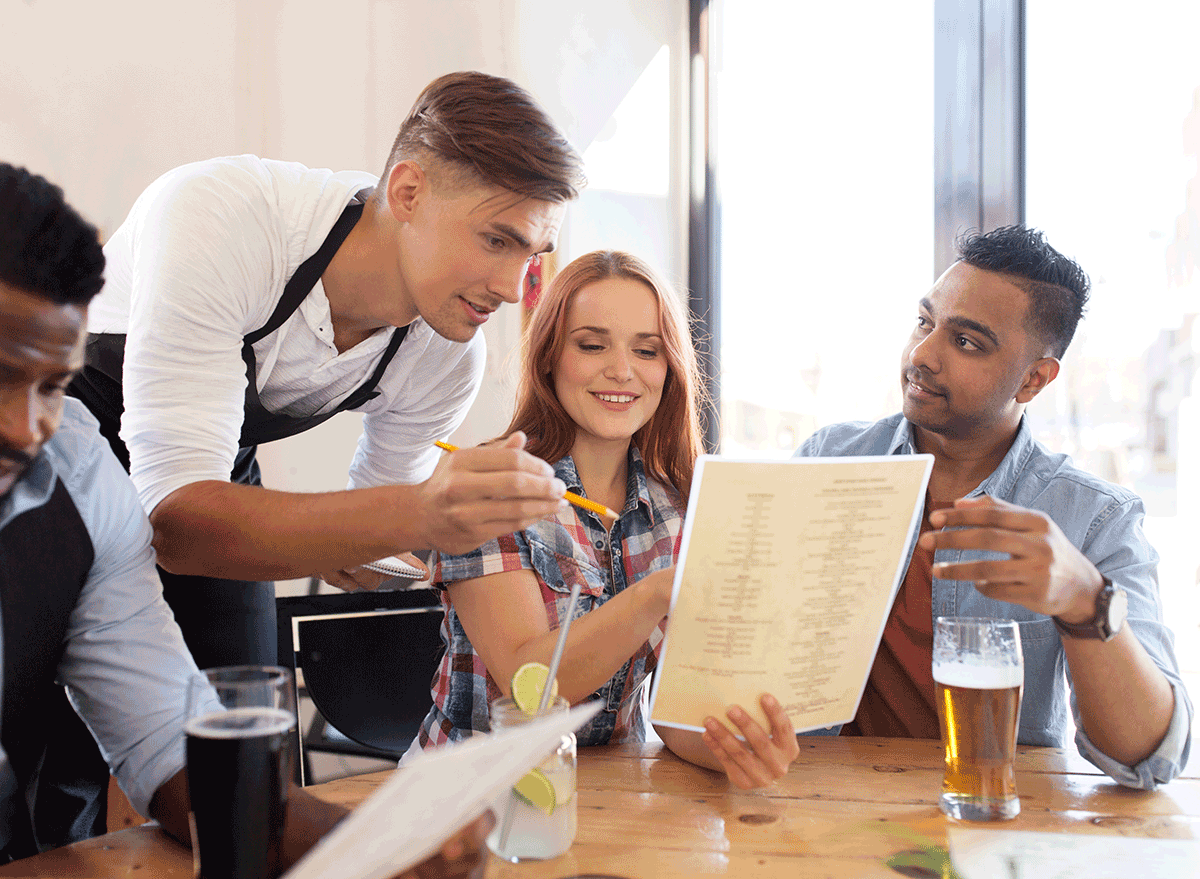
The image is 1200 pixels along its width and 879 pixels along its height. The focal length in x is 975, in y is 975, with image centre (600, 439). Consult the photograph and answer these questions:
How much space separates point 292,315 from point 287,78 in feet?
5.05

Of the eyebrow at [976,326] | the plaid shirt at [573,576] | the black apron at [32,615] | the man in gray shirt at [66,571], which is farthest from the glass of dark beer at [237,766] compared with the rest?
the eyebrow at [976,326]

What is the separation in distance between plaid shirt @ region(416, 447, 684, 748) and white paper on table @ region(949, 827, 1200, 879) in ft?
1.85

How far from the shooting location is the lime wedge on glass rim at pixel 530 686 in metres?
0.90

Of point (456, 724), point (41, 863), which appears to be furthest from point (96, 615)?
point (456, 724)

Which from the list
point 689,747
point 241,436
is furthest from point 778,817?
point 241,436

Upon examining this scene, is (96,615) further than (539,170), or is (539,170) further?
(539,170)

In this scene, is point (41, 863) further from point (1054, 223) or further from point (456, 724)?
point (1054, 223)

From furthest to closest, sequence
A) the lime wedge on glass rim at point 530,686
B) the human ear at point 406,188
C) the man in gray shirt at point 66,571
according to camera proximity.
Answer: the human ear at point 406,188
the lime wedge on glass rim at point 530,686
the man in gray shirt at point 66,571

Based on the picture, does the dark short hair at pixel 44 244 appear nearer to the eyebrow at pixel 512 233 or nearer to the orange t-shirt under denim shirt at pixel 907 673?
the eyebrow at pixel 512 233

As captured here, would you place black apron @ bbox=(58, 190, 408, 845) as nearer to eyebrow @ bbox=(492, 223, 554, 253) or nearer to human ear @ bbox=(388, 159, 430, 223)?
human ear @ bbox=(388, 159, 430, 223)

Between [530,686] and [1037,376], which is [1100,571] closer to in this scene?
[1037,376]

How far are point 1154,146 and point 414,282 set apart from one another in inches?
65.3

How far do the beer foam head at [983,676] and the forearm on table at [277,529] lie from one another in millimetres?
598

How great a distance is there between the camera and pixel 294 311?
1.56 meters
